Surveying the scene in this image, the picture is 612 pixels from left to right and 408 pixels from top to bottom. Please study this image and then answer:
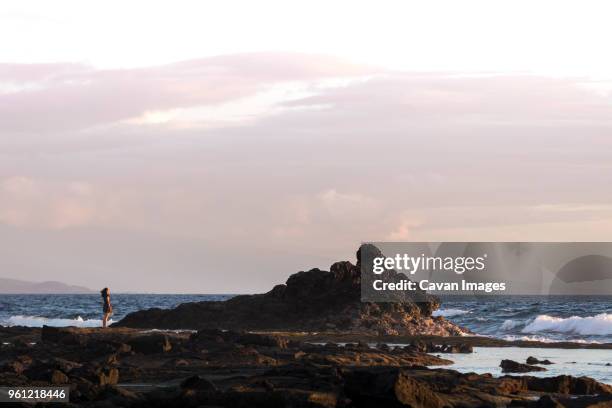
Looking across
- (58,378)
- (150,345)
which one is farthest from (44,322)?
(58,378)

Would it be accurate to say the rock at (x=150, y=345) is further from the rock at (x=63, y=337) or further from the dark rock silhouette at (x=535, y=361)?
the dark rock silhouette at (x=535, y=361)

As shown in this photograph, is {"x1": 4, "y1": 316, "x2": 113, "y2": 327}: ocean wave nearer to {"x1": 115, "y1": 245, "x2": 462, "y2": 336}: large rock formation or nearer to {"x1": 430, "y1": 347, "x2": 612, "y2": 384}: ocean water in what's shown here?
{"x1": 115, "y1": 245, "x2": 462, "y2": 336}: large rock formation

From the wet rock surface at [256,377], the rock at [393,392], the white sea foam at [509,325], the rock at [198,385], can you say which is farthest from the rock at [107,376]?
the white sea foam at [509,325]

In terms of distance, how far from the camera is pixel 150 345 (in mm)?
37594

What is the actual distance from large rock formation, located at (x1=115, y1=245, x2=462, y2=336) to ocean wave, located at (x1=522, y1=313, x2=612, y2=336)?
17146mm

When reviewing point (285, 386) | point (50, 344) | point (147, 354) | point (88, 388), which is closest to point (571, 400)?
point (285, 386)

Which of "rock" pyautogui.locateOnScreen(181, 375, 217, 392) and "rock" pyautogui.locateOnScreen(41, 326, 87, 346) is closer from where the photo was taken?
"rock" pyautogui.locateOnScreen(181, 375, 217, 392)

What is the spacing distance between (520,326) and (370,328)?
78.1 feet

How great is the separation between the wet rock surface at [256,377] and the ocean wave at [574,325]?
108ft

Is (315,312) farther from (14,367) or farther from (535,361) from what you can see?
(14,367)

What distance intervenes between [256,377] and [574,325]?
55.3 meters

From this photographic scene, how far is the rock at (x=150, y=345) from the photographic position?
122ft

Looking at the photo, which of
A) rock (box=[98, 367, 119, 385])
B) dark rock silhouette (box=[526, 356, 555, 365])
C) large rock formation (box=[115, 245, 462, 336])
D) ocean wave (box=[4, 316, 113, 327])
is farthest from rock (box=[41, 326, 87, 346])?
ocean wave (box=[4, 316, 113, 327])

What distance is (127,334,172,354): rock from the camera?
122 feet
